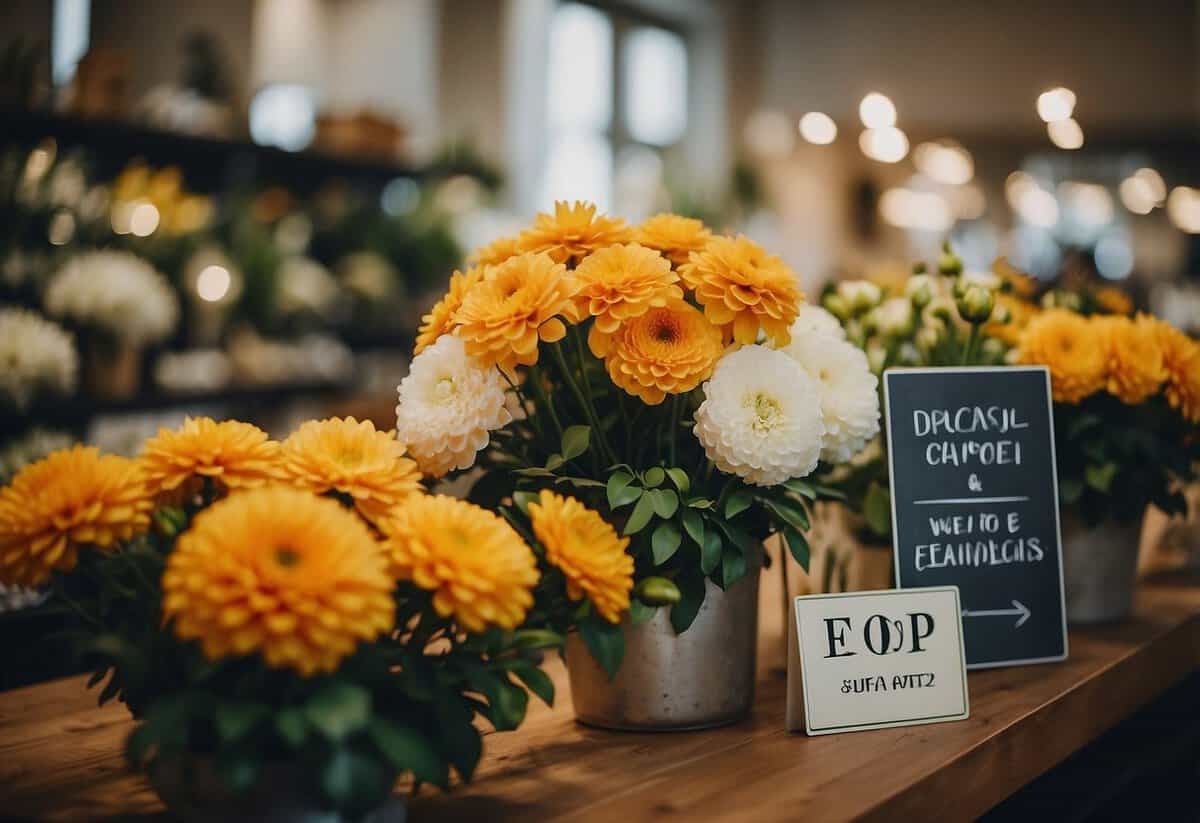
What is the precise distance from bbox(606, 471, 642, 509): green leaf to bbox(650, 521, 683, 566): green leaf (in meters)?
0.03

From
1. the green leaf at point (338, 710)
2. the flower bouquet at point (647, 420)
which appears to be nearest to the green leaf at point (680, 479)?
the flower bouquet at point (647, 420)

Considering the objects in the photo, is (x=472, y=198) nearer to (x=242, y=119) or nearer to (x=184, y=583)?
(x=242, y=119)

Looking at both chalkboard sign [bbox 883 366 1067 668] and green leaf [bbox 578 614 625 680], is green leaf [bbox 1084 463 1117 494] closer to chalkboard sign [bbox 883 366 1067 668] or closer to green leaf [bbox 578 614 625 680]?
chalkboard sign [bbox 883 366 1067 668]

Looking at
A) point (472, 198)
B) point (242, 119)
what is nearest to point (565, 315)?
point (242, 119)

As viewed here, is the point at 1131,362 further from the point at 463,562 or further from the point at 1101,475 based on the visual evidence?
the point at 463,562

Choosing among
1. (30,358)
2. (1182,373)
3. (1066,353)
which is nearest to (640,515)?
(1066,353)

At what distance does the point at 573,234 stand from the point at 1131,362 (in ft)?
2.11

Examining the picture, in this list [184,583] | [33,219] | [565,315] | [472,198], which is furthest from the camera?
[472,198]

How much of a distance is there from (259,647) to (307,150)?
157 inches

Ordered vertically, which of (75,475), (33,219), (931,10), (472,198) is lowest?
(75,475)

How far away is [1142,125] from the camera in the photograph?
687cm

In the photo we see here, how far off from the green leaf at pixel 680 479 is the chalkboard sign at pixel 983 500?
0.31 meters

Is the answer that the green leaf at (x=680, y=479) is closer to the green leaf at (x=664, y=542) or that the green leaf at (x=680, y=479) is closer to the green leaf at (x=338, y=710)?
the green leaf at (x=664, y=542)

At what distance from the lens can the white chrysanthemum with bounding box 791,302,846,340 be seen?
1.04m
